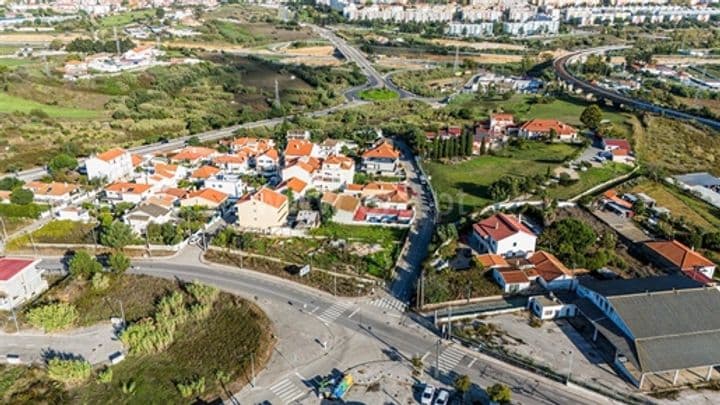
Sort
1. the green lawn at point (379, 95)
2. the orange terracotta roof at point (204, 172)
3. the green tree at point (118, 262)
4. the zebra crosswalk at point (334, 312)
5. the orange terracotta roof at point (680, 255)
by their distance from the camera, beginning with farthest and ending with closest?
the green lawn at point (379, 95) → the orange terracotta roof at point (204, 172) → the orange terracotta roof at point (680, 255) → the green tree at point (118, 262) → the zebra crosswalk at point (334, 312)

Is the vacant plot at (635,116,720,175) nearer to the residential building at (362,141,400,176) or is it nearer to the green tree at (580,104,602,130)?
the green tree at (580,104,602,130)

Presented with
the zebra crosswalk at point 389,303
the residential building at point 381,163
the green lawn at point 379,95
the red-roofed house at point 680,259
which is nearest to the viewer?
the zebra crosswalk at point 389,303

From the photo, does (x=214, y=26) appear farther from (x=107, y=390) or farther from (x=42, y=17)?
(x=107, y=390)

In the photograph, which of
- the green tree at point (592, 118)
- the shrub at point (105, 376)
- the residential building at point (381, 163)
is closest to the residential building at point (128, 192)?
the residential building at point (381, 163)

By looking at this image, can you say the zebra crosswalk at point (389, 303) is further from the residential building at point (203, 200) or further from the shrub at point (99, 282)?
the residential building at point (203, 200)

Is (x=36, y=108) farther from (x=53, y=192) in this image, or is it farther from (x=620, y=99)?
(x=620, y=99)

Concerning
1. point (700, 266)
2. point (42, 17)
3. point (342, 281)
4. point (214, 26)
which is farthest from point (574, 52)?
point (42, 17)

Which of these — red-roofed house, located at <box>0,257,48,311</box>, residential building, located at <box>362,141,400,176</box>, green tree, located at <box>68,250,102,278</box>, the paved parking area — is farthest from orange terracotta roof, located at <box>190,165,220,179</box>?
the paved parking area
